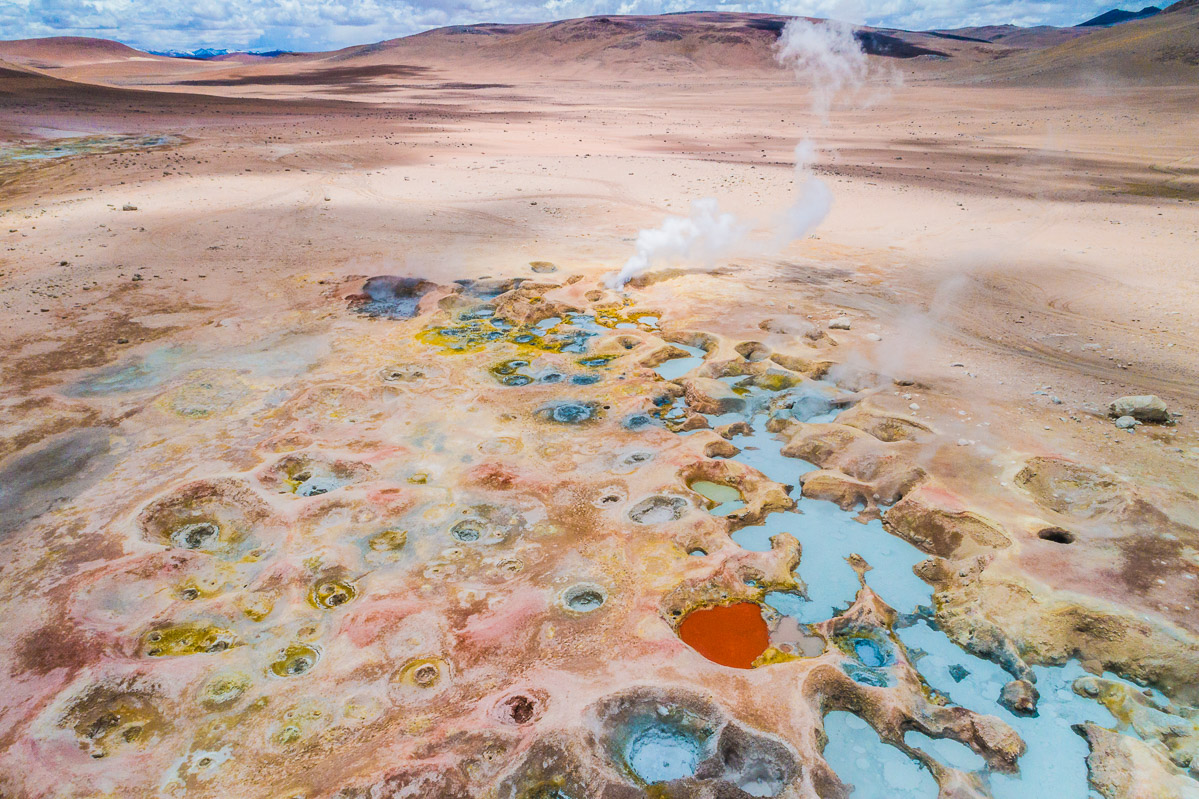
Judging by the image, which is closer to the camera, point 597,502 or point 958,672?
point 958,672

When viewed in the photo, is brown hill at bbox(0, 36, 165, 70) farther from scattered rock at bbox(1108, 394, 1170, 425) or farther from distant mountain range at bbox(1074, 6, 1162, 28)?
distant mountain range at bbox(1074, 6, 1162, 28)

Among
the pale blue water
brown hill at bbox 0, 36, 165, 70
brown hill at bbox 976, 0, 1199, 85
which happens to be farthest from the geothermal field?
brown hill at bbox 0, 36, 165, 70

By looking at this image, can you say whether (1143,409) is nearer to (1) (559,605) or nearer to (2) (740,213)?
(1) (559,605)

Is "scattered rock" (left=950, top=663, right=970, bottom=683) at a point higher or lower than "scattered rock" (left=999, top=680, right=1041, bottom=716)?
lower

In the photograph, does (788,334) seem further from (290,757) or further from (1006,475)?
(290,757)

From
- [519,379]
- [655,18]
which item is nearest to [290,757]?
[519,379]

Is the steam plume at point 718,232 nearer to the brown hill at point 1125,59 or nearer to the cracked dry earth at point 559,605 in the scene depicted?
the cracked dry earth at point 559,605

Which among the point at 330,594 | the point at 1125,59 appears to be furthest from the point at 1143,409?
the point at 1125,59
